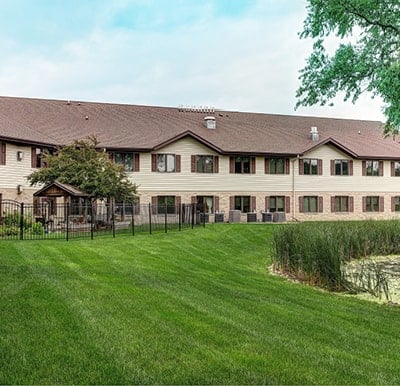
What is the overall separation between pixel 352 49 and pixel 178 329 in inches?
519

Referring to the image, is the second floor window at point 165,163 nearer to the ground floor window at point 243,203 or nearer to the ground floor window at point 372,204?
the ground floor window at point 243,203

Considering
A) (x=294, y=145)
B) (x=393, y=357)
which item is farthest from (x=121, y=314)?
(x=294, y=145)

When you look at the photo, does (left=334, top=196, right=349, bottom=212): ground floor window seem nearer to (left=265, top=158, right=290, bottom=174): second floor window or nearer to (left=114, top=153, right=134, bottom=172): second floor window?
(left=265, top=158, right=290, bottom=174): second floor window

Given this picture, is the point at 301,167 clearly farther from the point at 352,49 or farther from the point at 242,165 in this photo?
the point at 352,49

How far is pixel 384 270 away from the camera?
12297 mm

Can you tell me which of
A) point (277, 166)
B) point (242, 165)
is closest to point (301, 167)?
point (277, 166)

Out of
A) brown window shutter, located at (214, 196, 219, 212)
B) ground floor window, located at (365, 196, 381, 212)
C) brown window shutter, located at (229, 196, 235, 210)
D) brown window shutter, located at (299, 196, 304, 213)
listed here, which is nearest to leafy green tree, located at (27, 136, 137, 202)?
brown window shutter, located at (214, 196, 219, 212)

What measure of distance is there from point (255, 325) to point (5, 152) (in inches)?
857

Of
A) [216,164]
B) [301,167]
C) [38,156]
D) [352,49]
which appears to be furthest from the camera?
[301,167]

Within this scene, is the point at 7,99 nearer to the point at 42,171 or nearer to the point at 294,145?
the point at 42,171

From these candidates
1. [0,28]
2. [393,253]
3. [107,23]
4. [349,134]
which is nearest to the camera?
[0,28]

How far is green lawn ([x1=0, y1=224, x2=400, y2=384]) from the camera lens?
4492mm

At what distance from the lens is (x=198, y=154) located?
32531 millimetres

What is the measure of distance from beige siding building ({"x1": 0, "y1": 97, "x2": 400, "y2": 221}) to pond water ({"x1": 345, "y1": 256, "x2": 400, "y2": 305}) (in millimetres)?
18204
